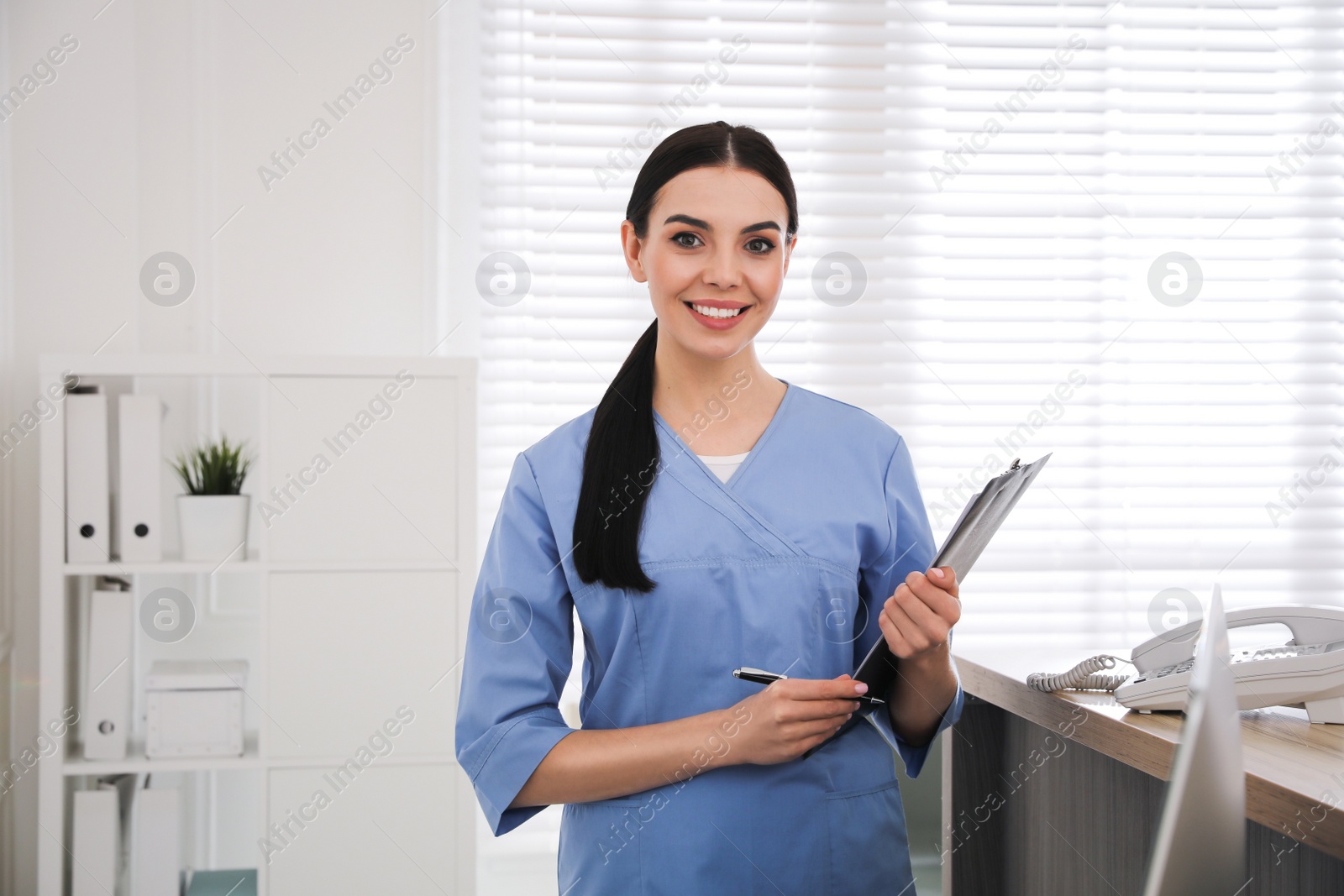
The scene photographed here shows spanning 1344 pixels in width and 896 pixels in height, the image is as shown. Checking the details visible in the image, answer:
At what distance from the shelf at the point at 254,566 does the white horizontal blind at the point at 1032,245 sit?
1.46ft

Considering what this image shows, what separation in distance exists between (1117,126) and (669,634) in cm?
233

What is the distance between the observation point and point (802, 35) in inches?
102

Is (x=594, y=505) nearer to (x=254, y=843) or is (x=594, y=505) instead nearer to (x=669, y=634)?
(x=669, y=634)

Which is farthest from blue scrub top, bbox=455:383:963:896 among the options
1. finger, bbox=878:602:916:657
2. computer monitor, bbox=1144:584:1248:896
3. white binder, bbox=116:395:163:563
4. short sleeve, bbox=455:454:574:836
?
white binder, bbox=116:395:163:563

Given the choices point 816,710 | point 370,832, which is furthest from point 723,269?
point 370,832

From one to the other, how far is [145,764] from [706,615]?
156cm

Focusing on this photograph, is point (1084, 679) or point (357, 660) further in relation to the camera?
point (357, 660)

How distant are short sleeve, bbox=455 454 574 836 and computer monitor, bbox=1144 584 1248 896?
85 cm

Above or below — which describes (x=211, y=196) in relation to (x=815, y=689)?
above

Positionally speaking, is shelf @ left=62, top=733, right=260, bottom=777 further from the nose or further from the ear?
the nose

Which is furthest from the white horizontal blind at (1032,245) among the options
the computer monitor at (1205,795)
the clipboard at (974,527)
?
the computer monitor at (1205,795)

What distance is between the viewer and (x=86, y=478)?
201 cm

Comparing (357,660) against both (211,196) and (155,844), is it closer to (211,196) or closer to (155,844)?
(155,844)

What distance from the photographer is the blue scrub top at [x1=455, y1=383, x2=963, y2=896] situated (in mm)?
1179
